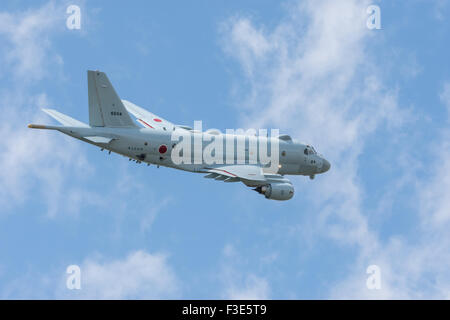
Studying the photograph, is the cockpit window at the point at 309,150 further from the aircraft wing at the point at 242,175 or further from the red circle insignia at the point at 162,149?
the red circle insignia at the point at 162,149

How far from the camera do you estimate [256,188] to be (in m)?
65.2

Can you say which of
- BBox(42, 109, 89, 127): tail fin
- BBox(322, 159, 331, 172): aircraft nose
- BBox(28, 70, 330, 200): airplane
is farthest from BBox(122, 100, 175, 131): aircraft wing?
BBox(322, 159, 331, 172): aircraft nose

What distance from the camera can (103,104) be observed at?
62.9 meters

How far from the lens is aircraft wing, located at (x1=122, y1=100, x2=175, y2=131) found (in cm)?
7172

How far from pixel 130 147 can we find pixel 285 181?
537 inches

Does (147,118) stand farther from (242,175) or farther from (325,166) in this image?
(325,166)

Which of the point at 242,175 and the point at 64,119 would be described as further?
the point at 242,175

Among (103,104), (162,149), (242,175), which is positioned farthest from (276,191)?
(103,104)

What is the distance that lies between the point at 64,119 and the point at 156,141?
7.91 metres

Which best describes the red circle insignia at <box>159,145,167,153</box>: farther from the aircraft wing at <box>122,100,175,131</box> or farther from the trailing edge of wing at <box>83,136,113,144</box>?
the aircraft wing at <box>122,100,175,131</box>

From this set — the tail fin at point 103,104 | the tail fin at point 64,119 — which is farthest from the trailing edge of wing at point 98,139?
the tail fin at point 64,119

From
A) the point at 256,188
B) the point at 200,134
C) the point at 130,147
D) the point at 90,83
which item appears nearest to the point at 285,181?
the point at 256,188

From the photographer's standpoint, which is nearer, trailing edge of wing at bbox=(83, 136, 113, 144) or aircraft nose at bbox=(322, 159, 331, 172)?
trailing edge of wing at bbox=(83, 136, 113, 144)

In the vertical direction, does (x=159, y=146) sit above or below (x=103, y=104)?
below
